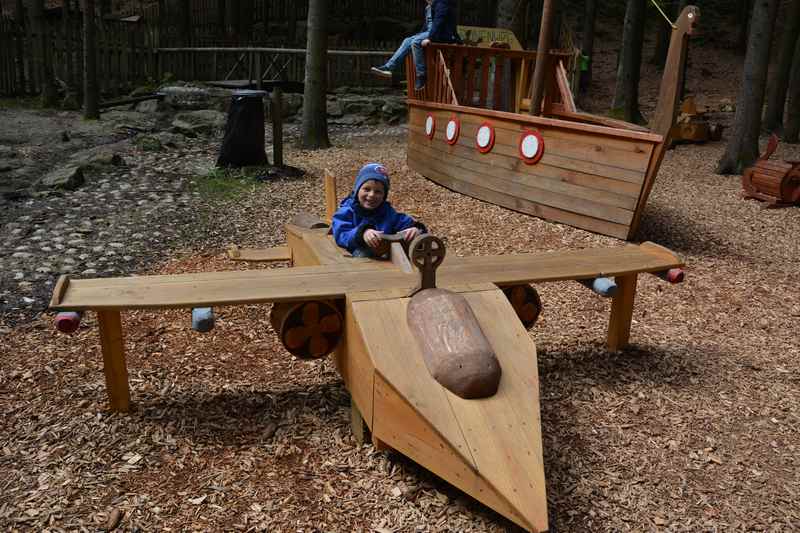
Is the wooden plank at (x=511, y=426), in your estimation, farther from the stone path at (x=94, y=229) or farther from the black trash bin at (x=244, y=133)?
the black trash bin at (x=244, y=133)

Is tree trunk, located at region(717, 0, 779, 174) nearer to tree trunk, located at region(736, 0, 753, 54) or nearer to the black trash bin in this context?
the black trash bin

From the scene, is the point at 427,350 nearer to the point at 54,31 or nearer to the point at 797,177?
the point at 797,177

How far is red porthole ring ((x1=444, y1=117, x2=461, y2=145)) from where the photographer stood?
8.81m

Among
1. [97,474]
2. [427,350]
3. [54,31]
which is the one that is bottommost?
[97,474]

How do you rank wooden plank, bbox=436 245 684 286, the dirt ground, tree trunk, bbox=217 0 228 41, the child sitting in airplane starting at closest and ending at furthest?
the dirt ground < wooden plank, bbox=436 245 684 286 < the child sitting in airplane < tree trunk, bbox=217 0 228 41

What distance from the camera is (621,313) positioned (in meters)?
4.62

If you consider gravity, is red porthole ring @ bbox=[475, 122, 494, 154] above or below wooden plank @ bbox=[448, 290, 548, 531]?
above

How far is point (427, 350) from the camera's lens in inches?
121

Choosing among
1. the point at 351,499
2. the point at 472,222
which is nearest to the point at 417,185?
the point at 472,222

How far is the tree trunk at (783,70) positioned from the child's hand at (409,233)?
41.9 feet

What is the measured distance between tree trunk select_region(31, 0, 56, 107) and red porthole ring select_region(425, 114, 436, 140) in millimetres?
10400

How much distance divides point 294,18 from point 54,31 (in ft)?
26.3

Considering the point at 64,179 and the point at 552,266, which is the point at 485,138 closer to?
the point at 552,266

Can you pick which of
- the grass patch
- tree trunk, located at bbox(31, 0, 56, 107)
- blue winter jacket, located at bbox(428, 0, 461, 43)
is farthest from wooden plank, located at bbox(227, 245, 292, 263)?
tree trunk, located at bbox(31, 0, 56, 107)
